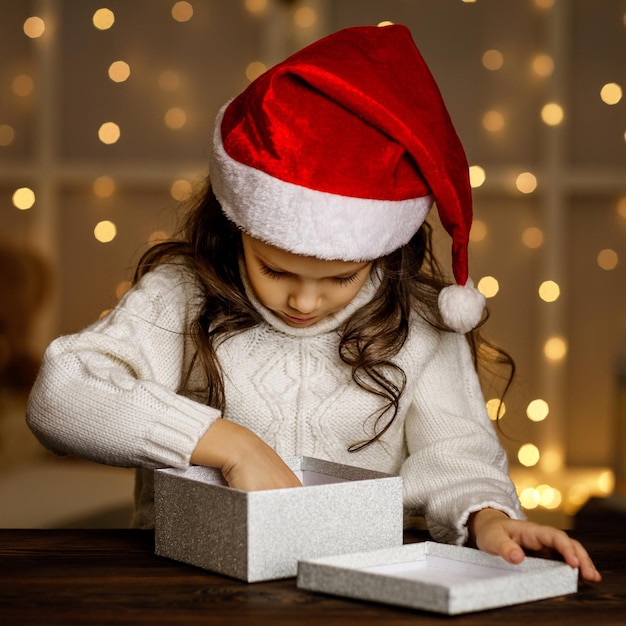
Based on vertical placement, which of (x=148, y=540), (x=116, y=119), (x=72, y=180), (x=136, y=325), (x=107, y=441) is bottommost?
(x=148, y=540)

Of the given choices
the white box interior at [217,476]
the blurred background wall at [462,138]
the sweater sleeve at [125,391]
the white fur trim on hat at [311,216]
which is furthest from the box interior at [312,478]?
the blurred background wall at [462,138]

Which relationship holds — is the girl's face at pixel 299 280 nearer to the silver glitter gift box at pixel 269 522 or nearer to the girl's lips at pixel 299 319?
the girl's lips at pixel 299 319

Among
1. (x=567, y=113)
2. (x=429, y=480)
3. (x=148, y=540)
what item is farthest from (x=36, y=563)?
(x=567, y=113)

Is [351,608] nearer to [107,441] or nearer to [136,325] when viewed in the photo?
[107,441]

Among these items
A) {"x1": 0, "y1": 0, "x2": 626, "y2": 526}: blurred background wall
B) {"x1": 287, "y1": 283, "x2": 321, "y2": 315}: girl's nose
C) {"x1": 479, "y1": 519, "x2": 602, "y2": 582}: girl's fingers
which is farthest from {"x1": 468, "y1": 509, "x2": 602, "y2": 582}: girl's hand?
{"x1": 0, "y1": 0, "x2": 626, "y2": 526}: blurred background wall

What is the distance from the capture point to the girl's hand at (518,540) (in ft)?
2.89

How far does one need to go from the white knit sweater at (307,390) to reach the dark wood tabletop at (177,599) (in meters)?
0.16

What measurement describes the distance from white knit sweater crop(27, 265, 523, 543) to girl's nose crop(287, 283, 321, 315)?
0.40ft

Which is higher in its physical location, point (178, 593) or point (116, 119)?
point (116, 119)

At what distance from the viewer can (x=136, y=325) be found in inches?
47.3

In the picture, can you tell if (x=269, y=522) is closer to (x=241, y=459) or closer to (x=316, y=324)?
(x=241, y=459)

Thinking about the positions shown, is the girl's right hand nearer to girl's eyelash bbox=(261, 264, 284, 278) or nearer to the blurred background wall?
girl's eyelash bbox=(261, 264, 284, 278)

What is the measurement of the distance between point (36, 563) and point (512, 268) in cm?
233

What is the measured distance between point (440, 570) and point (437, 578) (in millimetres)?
32
